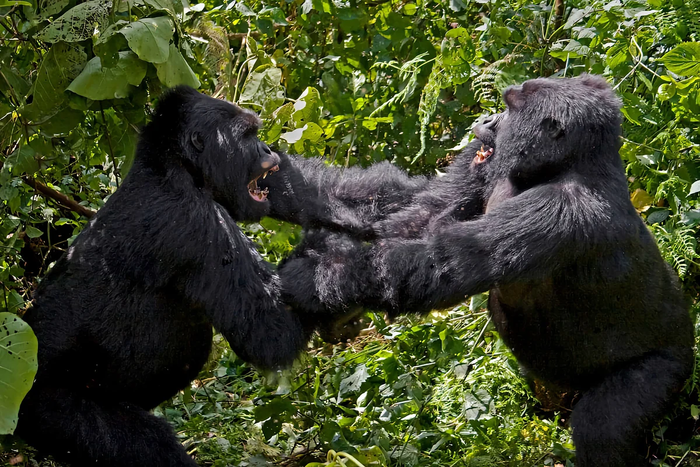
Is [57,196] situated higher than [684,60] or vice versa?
[684,60]

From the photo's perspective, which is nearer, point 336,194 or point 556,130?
point 556,130

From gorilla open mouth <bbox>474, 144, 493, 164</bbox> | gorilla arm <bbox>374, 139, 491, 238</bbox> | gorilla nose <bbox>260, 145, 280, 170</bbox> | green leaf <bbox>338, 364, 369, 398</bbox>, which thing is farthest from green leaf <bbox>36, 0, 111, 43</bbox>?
green leaf <bbox>338, 364, 369, 398</bbox>

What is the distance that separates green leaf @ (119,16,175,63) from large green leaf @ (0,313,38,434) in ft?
4.23

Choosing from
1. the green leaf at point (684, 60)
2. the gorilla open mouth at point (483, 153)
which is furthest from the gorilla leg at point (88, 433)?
the green leaf at point (684, 60)

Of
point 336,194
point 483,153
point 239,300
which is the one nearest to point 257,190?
point 336,194

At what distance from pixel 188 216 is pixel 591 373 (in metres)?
2.19

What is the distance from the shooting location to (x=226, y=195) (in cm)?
423

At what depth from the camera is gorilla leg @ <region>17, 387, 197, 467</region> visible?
3.83 m

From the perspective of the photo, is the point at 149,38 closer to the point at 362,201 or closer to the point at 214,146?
the point at 214,146

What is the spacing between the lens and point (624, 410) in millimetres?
3986

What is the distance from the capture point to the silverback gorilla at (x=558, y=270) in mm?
3840

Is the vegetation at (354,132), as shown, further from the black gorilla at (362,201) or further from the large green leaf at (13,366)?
the black gorilla at (362,201)

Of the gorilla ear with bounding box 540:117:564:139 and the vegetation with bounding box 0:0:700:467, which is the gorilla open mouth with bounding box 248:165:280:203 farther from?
the gorilla ear with bounding box 540:117:564:139

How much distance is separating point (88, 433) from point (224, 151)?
4.94ft
